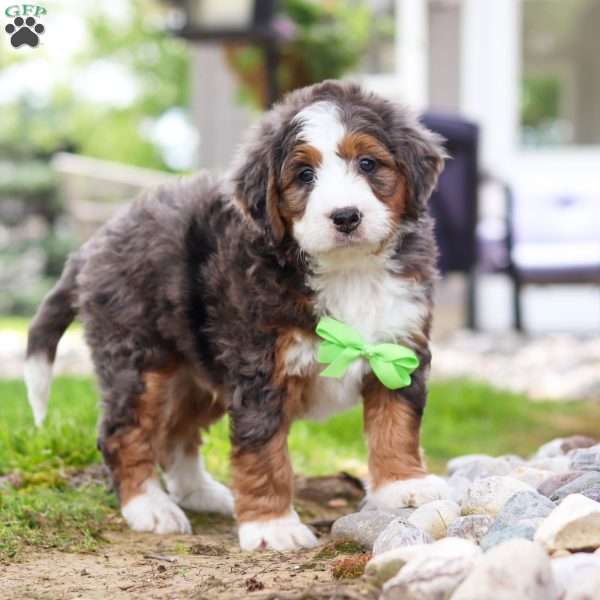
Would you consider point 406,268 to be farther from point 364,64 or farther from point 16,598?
point 364,64

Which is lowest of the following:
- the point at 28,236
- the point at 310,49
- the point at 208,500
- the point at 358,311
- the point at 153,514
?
the point at 28,236

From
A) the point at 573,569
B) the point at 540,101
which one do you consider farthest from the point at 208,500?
the point at 540,101

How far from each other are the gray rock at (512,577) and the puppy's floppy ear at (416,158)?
4.56 ft

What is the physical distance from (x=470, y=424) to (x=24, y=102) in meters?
25.1

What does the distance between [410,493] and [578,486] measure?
0.52 metres

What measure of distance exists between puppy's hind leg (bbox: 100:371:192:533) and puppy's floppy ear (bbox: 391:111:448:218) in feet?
3.63

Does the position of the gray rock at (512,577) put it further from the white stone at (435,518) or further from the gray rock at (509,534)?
the white stone at (435,518)

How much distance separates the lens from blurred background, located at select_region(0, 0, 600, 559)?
619 centimetres

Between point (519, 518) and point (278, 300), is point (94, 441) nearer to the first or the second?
point (278, 300)

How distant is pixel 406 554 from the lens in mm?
2643

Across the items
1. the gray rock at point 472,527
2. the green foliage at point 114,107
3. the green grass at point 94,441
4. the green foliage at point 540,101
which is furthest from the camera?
the green foliage at point 114,107

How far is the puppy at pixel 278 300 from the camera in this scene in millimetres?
3379

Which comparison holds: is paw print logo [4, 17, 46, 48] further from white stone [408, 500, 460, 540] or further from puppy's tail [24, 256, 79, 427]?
white stone [408, 500, 460, 540]

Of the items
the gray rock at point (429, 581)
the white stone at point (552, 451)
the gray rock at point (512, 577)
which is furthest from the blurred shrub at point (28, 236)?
the gray rock at point (512, 577)
